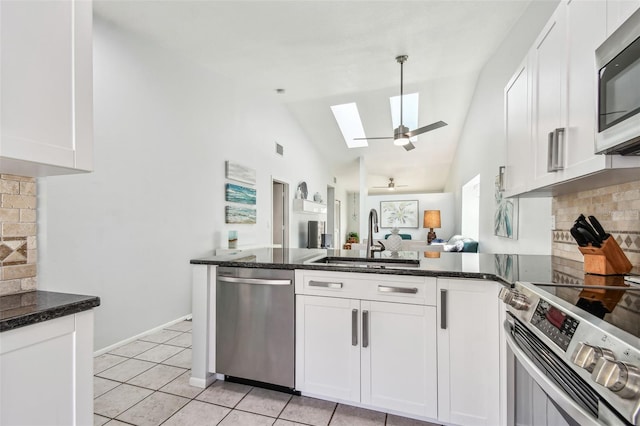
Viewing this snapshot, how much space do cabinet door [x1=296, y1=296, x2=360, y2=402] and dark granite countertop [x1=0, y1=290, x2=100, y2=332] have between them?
112 cm

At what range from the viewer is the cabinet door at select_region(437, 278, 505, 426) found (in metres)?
1.59

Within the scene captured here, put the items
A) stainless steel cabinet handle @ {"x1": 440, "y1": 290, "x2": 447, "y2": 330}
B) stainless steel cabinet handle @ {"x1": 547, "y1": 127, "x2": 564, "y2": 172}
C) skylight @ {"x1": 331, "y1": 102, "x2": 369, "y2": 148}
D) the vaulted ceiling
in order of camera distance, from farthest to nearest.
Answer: skylight @ {"x1": 331, "y1": 102, "x2": 369, "y2": 148} < the vaulted ceiling < stainless steel cabinet handle @ {"x1": 440, "y1": 290, "x2": 447, "y2": 330} < stainless steel cabinet handle @ {"x1": 547, "y1": 127, "x2": 564, "y2": 172}

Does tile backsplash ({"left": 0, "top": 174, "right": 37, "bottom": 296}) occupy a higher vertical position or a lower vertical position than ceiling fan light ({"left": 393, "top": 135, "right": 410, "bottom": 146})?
lower

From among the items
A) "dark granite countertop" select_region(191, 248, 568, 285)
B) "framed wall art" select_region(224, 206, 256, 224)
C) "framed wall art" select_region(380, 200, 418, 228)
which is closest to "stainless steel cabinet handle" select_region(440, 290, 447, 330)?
"dark granite countertop" select_region(191, 248, 568, 285)

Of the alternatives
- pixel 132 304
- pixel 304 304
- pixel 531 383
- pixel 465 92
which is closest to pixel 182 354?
pixel 132 304

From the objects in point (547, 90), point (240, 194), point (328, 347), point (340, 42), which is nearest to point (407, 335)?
point (328, 347)

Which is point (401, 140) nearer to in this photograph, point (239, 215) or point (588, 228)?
point (239, 215)

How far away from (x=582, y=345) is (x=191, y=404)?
6.75 feet

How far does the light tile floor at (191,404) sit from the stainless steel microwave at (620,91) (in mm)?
1633

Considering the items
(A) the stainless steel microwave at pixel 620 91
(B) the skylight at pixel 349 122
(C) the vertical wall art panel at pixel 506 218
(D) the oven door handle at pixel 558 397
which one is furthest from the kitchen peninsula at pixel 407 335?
(B) the skylight at pixel 349 122

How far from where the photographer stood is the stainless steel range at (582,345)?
60 centimetres

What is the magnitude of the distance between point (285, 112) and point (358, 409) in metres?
5.48

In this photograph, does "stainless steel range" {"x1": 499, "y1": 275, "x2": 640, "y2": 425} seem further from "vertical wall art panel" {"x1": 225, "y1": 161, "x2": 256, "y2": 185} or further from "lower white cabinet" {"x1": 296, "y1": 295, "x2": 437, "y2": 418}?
"vertical wall art panel" {"x1": 225, "y1": 161, "x2": 256, "y2": 185}

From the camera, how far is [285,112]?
6230mm
